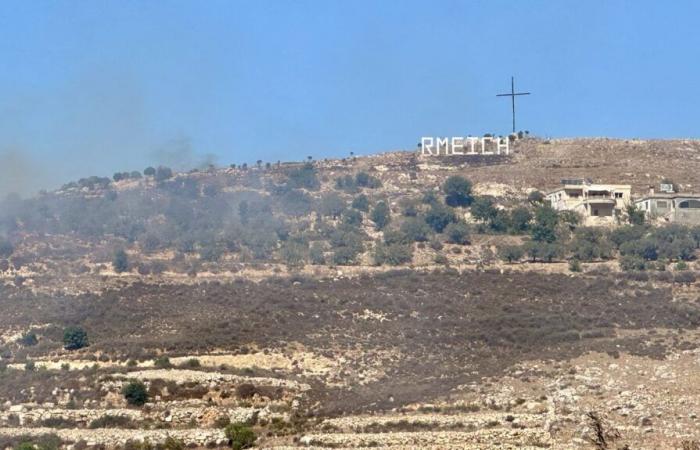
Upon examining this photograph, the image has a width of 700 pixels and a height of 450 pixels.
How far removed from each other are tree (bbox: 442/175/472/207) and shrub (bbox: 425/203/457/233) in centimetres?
483

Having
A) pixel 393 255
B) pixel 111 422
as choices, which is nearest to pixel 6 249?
pixel 393 255

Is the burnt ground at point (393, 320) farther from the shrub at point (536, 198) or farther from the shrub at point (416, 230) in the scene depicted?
the shrub at point (536, 198)

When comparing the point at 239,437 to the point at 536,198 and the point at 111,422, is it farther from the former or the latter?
the point at 536,198

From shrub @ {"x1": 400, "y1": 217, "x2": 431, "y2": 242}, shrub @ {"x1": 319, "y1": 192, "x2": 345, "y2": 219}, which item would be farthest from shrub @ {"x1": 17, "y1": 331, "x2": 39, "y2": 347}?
shrub @ {"x1": 319, "y1": 192, "x2": 345, "y2": 219}

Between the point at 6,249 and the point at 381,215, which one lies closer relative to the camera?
the point at 6,249

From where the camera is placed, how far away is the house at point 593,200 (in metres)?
82.8

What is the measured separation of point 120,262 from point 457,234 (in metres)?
20.0

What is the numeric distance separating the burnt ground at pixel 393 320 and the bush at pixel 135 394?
5.57 m

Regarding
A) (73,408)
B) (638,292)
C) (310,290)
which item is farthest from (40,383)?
(638,292)

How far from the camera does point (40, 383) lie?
46.0 metres

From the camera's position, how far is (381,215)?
83500mm

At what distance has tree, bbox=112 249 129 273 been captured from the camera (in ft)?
227

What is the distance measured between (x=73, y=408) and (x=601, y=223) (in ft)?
148

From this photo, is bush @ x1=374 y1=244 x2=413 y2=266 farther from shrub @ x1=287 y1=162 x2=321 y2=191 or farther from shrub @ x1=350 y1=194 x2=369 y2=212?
shrub @ x1=287 y1=162 x2=321 y2=191
